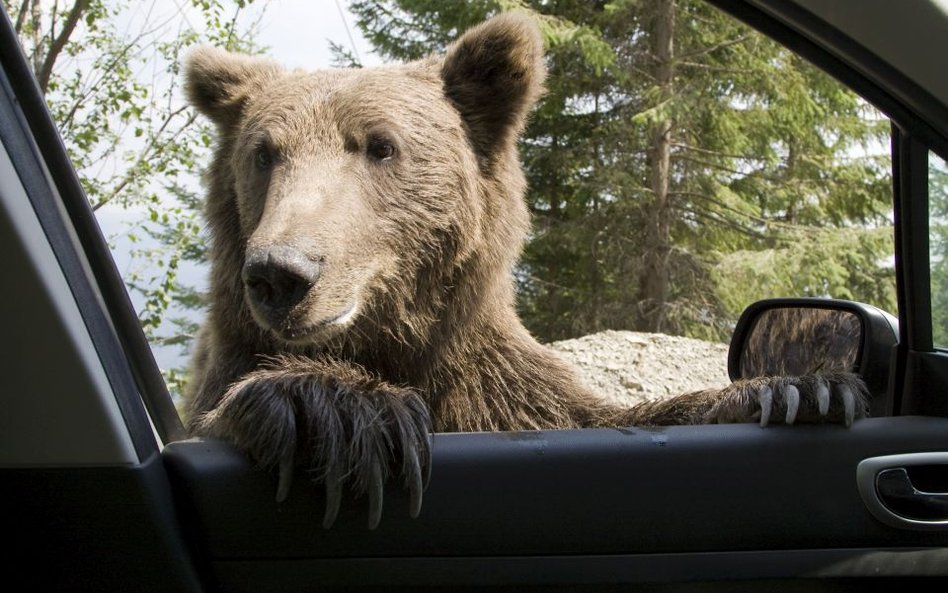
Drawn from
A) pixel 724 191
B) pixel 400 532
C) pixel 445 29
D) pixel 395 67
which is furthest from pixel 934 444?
pixel 724 191

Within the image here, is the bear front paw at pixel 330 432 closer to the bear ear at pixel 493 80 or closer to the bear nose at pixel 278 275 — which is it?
the bear nose at pixel 278 275

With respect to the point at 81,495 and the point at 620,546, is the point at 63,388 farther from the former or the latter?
the point at 620,546

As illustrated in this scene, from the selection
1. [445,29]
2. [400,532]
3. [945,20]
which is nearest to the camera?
[945,20]

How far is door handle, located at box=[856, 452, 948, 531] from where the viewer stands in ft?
5.48

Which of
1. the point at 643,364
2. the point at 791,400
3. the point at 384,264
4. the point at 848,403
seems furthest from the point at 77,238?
the point at 643,364

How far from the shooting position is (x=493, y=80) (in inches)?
124

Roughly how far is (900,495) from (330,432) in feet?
3.79

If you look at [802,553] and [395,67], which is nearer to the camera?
[802,553]

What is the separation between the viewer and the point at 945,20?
4.49ft

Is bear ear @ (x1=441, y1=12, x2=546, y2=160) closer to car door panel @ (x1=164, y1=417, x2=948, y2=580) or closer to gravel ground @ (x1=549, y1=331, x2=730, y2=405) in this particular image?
car door panel @ (x1=164, y1=417, x2=948, y2=580)

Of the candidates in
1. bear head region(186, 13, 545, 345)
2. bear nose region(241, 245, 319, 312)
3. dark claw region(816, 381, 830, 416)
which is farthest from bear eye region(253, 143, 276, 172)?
dark claw region(816, 381, 830, 416)

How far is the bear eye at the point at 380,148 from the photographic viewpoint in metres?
2.77

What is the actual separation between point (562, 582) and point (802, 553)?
484 mm

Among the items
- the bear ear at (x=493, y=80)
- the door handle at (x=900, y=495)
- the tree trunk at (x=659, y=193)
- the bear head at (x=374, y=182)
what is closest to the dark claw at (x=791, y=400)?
the door handle at (x=900, y=495)
